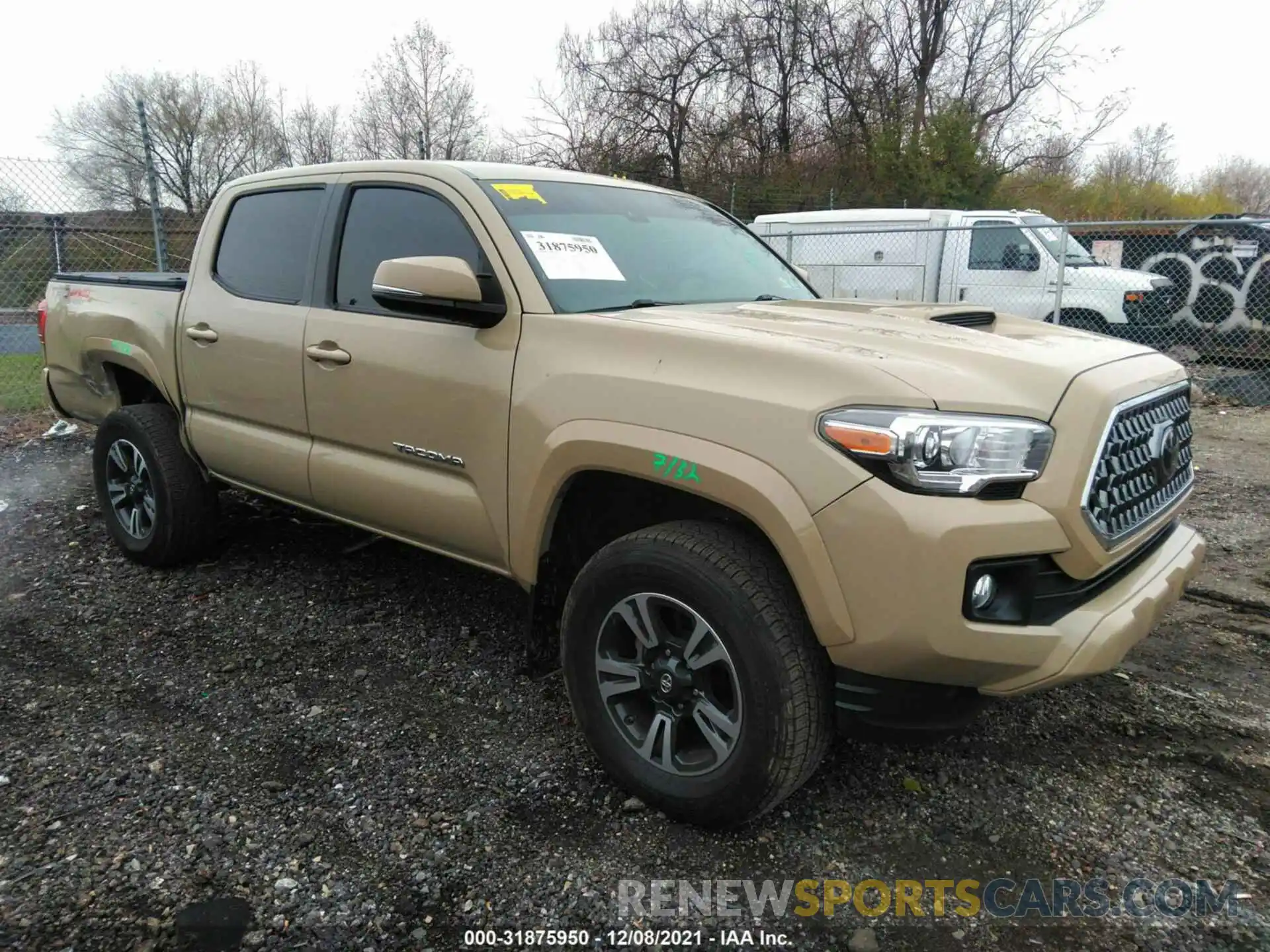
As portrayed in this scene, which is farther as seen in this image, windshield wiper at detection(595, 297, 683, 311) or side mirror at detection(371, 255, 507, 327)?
windshield wiper at detection(595, 297, 683, 311)

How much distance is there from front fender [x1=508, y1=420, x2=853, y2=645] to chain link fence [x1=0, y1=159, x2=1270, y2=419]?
6.83 m

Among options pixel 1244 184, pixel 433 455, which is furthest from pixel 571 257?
pixel 1244 184

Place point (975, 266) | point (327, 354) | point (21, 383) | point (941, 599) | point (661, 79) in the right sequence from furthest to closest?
point (661, 79) < point (975, 266) < point (21, 383) < point (327, 354) < point (941, 599)

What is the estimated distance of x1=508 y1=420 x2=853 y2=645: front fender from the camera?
83.2 inches

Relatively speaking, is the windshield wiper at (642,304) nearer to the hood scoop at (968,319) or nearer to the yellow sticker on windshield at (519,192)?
the yellow sticker on windshield at (519,192)

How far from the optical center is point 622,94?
24031mm

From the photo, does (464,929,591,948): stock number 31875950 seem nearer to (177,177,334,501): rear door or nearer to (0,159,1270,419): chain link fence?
(177,177,334,501): rear door

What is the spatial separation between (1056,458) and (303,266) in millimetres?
2889

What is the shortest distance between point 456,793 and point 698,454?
4.24 ft

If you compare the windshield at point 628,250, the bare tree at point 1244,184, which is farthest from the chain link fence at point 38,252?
the bare tree at point 1244,184

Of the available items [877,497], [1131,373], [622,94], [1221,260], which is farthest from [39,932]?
[622,94]

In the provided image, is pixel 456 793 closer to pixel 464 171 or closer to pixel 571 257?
pixel 571 257

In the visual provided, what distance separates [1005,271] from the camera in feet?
36.9

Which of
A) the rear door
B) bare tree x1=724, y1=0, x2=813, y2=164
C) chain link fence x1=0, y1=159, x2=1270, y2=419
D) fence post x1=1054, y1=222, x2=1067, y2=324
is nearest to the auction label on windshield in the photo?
the rear door
